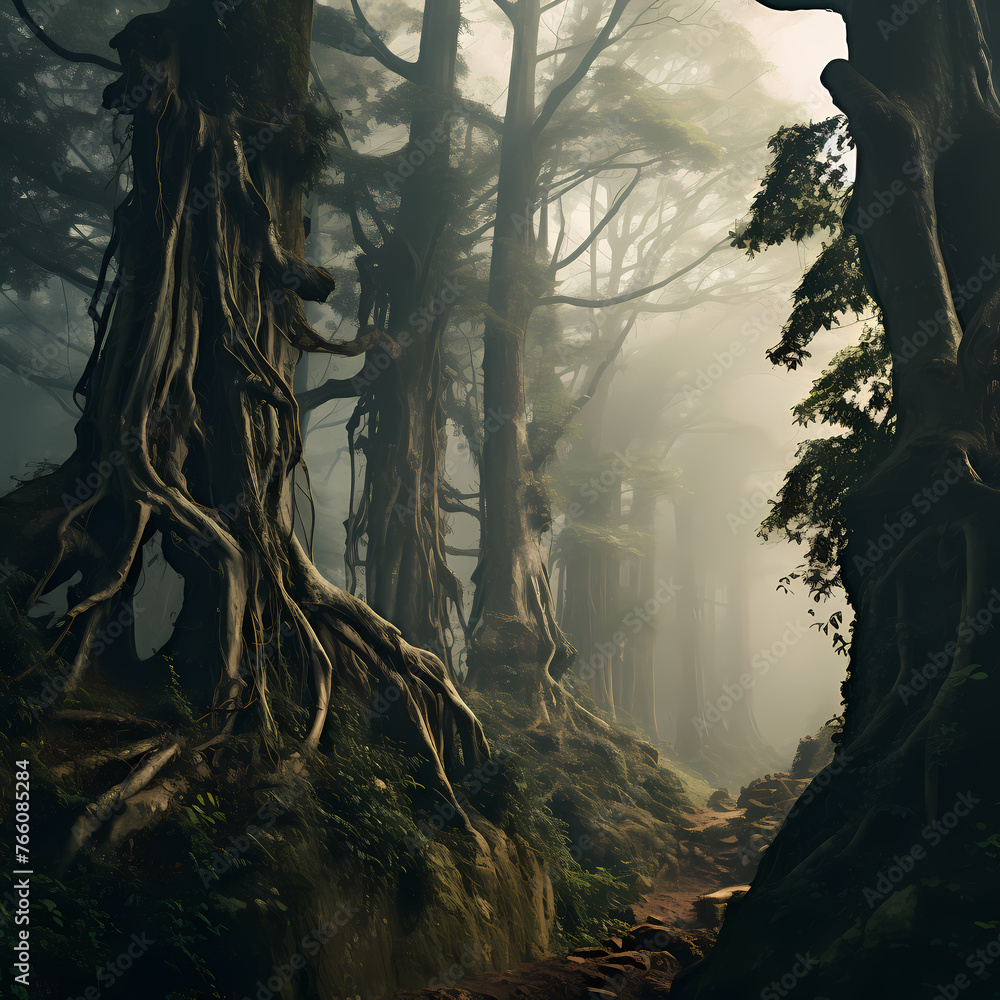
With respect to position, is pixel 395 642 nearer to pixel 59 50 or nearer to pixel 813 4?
pixel 59 50

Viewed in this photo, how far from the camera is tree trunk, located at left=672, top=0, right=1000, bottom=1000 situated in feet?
10.4

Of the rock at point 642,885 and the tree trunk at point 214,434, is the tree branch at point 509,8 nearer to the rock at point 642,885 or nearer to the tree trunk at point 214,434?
the tree trunk at point 214,434

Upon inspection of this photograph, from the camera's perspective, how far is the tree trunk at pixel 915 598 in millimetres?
3172

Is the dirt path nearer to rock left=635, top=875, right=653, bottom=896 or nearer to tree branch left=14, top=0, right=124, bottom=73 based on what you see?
rock left=635, top=875, right=653, bottom=896

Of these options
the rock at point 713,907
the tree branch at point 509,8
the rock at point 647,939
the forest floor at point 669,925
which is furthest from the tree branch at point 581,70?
the rock at point 647,939

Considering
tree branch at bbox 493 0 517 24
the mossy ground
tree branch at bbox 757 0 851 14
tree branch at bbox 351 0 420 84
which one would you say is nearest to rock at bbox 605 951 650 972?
the mossy ground

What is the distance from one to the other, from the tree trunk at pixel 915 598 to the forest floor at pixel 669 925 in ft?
2.29

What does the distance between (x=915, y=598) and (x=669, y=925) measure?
169 inches

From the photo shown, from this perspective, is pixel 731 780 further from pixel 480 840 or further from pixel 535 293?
pixel 480 840

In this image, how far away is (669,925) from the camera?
6.65 metres

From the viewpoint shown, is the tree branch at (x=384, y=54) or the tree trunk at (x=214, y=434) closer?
the tree trunk at (x=214, y=434)

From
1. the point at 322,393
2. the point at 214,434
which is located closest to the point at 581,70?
the point at 322,393

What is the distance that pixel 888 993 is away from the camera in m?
2.96

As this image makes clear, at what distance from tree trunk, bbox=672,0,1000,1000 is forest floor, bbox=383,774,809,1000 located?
699 mm
